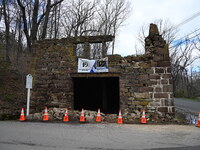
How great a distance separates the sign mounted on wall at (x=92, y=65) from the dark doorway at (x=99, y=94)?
418cm

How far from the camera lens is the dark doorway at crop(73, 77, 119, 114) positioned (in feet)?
42.9

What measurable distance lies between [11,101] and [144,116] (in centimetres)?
901

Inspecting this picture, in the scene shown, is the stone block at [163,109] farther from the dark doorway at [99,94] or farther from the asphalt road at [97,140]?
the dark doorway at [99,94]

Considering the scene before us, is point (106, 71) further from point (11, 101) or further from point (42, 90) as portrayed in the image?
point (11, 101)

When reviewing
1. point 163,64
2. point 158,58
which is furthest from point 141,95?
point 158,58

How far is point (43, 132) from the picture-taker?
16.6 feet

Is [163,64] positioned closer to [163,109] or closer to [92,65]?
[163,109]

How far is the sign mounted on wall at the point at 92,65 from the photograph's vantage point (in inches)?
327

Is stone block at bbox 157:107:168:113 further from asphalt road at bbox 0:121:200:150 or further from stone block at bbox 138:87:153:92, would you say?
asphalt road at bbox 0:121:200:150

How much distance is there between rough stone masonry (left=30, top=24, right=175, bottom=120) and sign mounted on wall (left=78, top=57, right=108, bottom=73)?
0.90ft

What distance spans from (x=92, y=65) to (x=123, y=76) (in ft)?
6.23

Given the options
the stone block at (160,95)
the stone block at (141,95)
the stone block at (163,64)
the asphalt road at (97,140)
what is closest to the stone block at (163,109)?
the stone block at (160,95)

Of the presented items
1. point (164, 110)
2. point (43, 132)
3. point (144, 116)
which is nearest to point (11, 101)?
point (43, 132)

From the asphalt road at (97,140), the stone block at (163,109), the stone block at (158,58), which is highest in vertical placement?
the stone block at (158,58)
